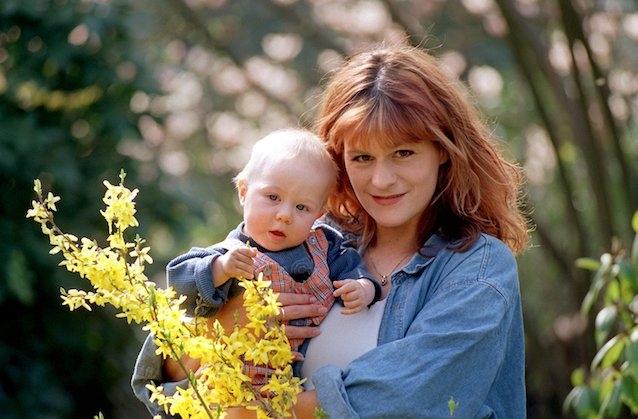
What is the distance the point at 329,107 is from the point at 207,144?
302 inches

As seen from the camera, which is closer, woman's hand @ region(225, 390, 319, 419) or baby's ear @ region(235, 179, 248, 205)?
woman's hand @ region(225, 390, 319, 419)

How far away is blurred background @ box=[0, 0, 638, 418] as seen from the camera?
6.64 metres

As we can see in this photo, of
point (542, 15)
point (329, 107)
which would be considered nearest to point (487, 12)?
point (542, 15)

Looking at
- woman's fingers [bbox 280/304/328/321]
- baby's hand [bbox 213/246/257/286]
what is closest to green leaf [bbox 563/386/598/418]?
woman's fingers [bbox 280/304/328/321]

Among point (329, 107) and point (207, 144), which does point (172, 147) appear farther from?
point (329, 107)

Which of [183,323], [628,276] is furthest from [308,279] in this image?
[628,276]

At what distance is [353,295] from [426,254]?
0.68 ft

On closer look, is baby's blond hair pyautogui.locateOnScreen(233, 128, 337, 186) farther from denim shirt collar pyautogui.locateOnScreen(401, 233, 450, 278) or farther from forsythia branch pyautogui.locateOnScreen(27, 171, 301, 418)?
forsythia branch pyautogui.locateOnScreen(27, 171, 301, 418)

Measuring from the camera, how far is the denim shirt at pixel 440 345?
8.34 feet

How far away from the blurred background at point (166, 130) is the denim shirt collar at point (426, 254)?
2.98 meters

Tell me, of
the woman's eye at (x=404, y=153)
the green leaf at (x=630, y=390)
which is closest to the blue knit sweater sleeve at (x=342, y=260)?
the woman's eye at (x=404, y=153)

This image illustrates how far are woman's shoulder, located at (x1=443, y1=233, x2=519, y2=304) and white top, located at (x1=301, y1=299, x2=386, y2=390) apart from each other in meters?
0.20

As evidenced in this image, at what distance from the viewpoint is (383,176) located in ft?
9.34

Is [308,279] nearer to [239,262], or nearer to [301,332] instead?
[301,332]
